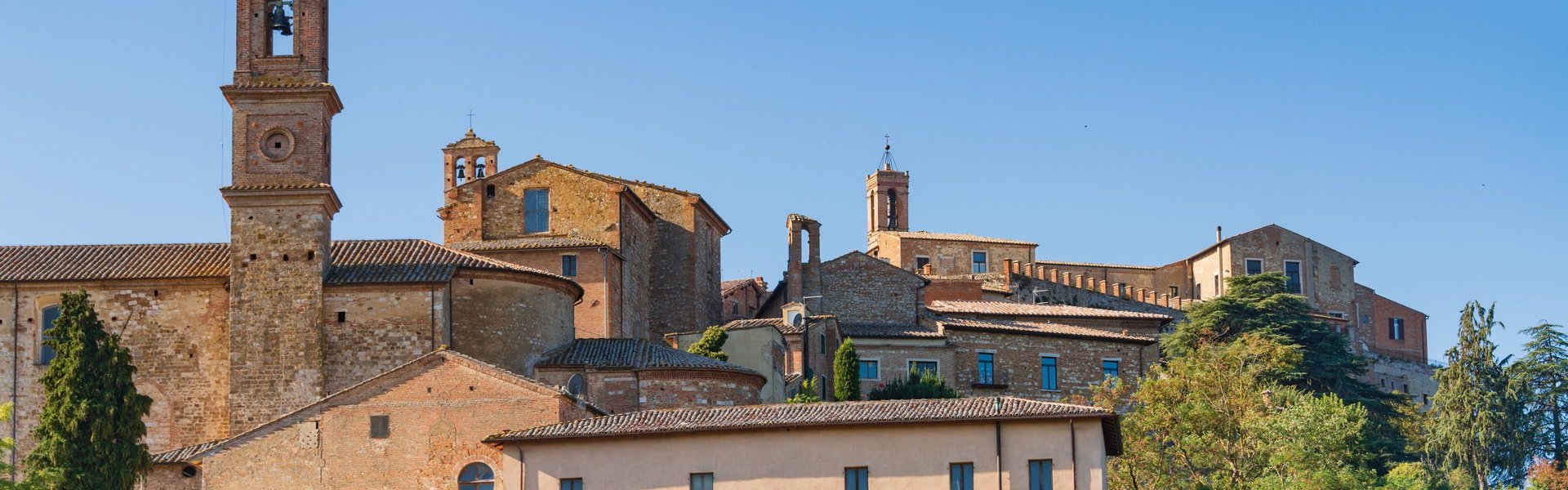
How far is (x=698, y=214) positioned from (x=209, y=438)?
1874 centimetres

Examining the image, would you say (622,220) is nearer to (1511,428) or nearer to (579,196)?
(579,196)

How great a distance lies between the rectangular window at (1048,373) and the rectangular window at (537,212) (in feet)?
46.3

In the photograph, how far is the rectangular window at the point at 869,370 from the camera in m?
58.3

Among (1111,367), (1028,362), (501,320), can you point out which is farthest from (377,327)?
(1111,367)

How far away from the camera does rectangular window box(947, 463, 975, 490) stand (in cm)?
3731

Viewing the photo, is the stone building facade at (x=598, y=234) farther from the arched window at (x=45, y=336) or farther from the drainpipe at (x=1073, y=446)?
the drainpipe at (x=1073, y=446)

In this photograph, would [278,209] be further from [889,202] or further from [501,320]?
[889,202]

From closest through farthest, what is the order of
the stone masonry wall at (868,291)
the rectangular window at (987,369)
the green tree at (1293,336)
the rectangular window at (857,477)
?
the rectangular window at (857,477) → the rectangular window at (987,369) → the stone masonry wall at (868,291) → the green tree at (1293,336)

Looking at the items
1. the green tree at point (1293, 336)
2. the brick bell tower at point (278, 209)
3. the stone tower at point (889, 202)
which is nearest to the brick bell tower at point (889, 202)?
the stone tower at point (889, 202)

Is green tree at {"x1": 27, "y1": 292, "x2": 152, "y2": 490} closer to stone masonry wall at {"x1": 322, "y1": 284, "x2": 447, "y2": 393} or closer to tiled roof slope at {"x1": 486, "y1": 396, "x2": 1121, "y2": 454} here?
stone masonry wall at {"x1": 322, "y1": 284, "x2": 447, "y2": 393}

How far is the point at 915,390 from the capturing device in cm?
5566

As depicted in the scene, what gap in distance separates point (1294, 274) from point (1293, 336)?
40.6ft

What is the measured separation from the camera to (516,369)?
48750 millimetres

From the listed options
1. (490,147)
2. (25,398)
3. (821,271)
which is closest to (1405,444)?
(821,271)
